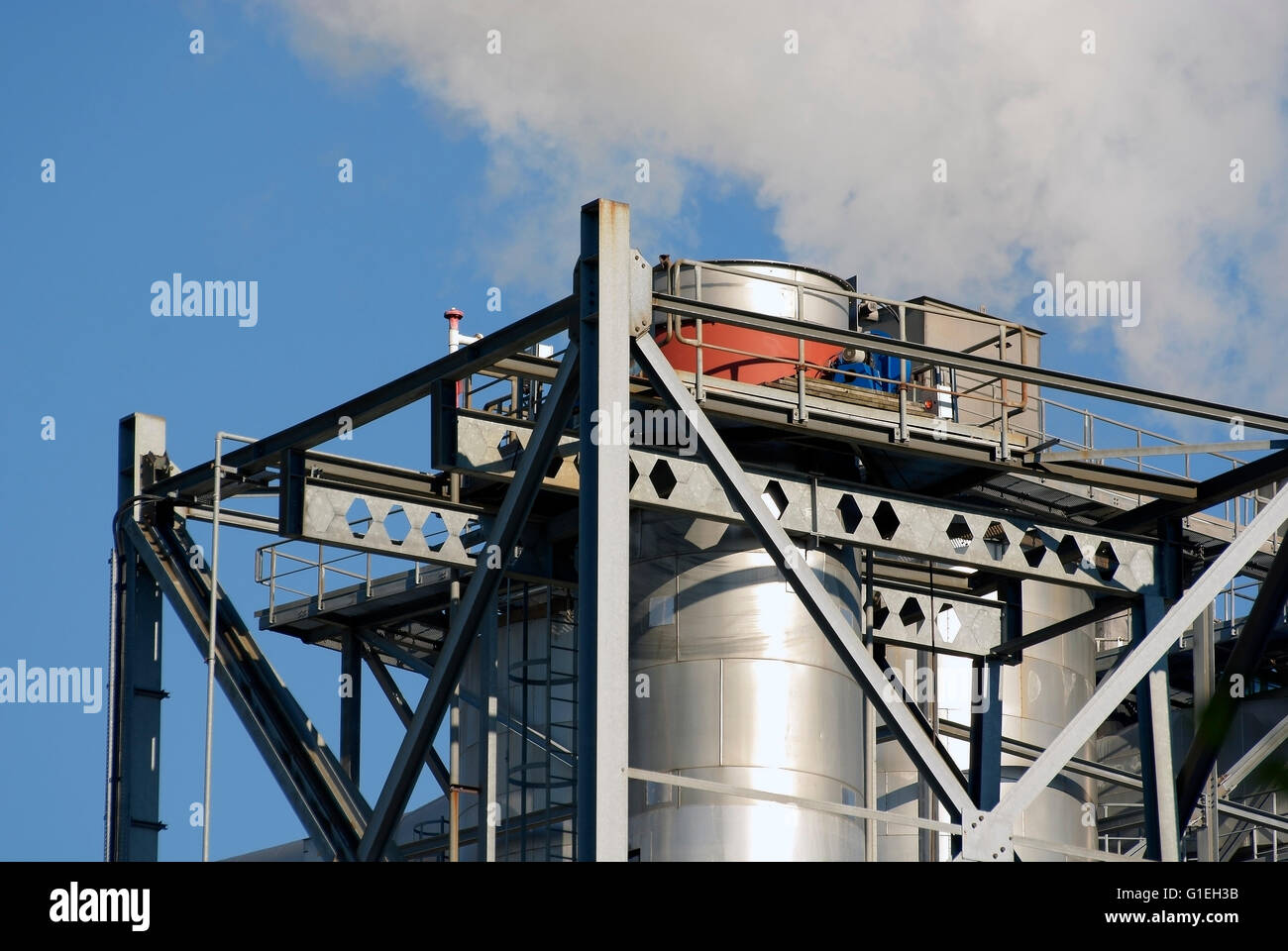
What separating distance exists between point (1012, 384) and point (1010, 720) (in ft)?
16.6

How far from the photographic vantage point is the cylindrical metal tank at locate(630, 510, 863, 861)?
70.5 ft

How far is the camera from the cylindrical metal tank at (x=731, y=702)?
70.5ft

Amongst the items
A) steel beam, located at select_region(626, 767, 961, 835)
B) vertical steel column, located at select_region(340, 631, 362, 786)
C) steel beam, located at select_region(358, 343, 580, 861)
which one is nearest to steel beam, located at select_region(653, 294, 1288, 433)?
steel beam, located at select_region(358, 343, 580, 861)

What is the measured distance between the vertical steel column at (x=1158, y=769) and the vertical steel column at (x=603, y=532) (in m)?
7.37

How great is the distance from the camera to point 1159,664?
22047mm

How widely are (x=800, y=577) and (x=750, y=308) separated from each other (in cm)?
565

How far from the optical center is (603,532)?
1714 cm

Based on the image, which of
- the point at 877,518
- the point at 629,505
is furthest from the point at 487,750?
the point at 877,518

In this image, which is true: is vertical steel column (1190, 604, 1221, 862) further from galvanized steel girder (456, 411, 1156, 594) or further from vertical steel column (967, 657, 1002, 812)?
vertical steel column (967, 657, 1002, 812)

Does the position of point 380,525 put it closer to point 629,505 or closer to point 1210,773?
point 629,505

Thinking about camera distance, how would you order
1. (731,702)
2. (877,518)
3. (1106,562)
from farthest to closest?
(1106,562) → (877,518) → (731,702)
